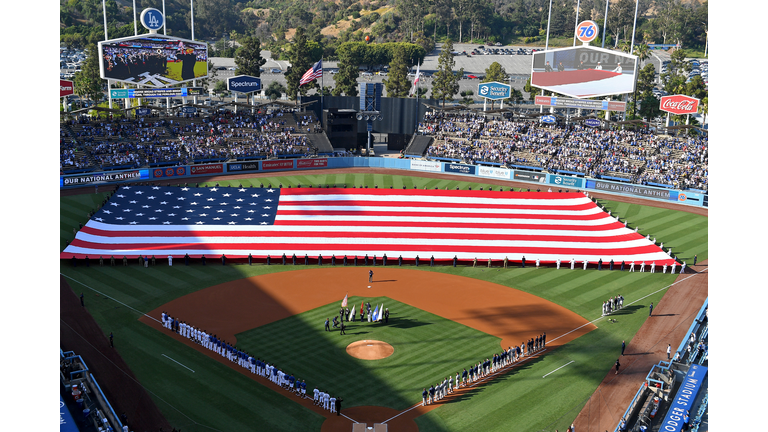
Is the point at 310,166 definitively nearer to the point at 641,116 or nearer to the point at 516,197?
the point at 516,197

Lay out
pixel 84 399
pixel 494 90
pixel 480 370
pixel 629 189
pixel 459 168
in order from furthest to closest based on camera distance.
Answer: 1. pixel 494 90
2. pixel 459 168
3. pixel 629 189
4. pixel 480 370
5. pixel 84 399

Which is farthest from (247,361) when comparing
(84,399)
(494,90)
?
(494,90)

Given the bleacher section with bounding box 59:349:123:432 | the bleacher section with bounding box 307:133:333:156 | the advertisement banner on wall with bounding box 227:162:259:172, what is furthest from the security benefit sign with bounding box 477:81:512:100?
the bleacher section with bounding box 59:349:123:432

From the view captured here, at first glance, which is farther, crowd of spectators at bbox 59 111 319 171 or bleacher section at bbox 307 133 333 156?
bleacher section at bbox 307 133 333 156

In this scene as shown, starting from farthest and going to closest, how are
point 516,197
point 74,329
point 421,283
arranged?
point 516,197 < point 421,283 < point 74,329

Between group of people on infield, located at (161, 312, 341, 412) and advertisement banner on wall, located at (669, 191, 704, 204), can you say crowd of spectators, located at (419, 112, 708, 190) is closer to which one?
advertisement banner on wall, located at (669, 191, 704, 204)

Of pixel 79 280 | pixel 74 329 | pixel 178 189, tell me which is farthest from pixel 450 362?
pixel 178 189

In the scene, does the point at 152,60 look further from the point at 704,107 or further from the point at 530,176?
the point at 704,107
